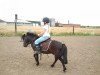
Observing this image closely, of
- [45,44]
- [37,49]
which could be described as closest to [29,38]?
[37,49]

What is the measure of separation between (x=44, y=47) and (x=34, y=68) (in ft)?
2.86

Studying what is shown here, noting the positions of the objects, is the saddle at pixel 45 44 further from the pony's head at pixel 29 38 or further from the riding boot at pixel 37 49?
the pony's head at pixel 29 38

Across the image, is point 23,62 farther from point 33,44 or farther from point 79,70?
point 79,70

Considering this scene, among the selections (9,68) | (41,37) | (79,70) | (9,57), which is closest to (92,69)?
(79,70)

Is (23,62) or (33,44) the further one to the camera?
(23,62)

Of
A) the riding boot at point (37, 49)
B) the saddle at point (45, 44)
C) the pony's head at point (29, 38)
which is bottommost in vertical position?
the riding boot at point (37, 49)

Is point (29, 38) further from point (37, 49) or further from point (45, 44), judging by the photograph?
point (45, 44)

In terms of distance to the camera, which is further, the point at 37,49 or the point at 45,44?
the point at 37,49

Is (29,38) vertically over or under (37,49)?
over

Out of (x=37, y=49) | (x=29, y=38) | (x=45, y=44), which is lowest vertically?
(x=37, y=49)

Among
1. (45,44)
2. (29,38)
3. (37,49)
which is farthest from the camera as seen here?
(29,38)

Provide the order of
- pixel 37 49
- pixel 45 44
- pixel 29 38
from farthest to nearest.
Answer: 1. pixel 29 38
2. pixel 37 49
3. pixel 45 44

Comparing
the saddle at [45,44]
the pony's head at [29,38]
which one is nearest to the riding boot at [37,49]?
the saddle at [45,44]

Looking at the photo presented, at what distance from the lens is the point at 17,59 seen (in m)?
12.5
